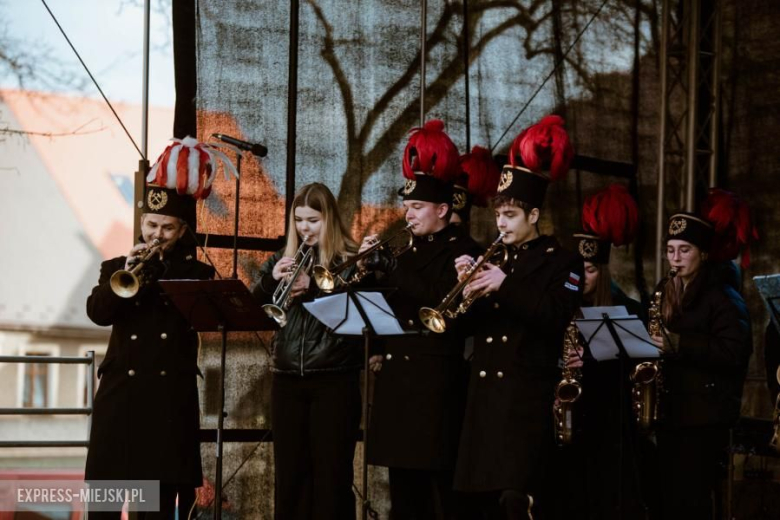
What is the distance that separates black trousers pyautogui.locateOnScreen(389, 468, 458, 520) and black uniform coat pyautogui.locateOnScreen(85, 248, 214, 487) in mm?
954

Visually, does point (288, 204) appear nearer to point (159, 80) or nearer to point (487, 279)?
point (159, 80)

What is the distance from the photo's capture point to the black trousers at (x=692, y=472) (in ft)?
19.0

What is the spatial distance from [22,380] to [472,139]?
10.9 feet

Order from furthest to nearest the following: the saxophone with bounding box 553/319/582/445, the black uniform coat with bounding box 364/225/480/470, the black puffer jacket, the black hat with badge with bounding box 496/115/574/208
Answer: the black puffer jacket, the black uniform coat with bounding box 364/225/480/470, the black hat with badge with bounding box 496/115/574/208, the saxophone with bounding box 553/319/582/445

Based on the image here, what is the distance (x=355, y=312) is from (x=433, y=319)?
1.30ft

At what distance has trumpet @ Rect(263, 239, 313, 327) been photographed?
216 inches

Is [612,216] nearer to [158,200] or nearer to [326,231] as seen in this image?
[326,231]

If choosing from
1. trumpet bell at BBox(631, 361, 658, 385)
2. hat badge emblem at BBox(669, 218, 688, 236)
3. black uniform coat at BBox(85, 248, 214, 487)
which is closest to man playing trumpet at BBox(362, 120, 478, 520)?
black uniform coat at BBox(85, 248, 214, 487)

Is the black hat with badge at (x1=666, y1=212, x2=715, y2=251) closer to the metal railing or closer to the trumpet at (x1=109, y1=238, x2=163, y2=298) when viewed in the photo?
the trumpet at (x1=109, y1=238, x2=163, y2=298)

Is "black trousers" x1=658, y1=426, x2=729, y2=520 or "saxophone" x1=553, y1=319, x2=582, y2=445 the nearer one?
"saxophone" x1=553, y1=319, x2=582, y2=445

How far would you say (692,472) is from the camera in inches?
229

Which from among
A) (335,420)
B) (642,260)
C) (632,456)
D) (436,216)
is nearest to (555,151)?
(436,216)

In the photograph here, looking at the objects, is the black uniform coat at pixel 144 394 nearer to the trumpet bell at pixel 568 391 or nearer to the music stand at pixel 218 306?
the music stand at pixel 218 306

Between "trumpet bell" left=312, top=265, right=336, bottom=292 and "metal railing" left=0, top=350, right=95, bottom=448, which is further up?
"trumpet bell" left=312, top=265, right=336, bottom=292
